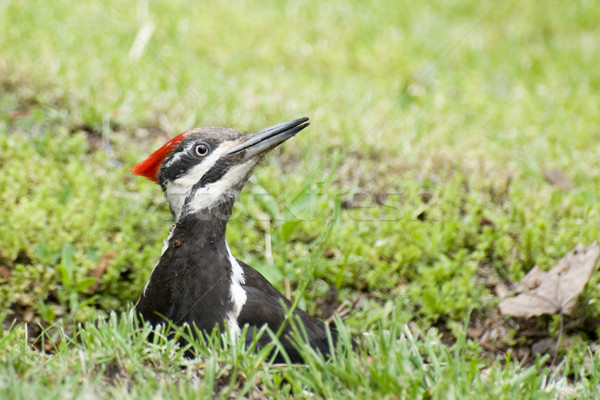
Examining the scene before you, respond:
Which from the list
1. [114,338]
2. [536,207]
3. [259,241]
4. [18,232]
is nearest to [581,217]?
[536,207]

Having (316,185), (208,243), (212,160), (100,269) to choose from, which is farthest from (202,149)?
(316,185)

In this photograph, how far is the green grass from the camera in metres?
2.42

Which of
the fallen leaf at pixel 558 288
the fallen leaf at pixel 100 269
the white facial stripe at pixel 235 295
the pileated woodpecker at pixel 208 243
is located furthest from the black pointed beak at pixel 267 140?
the fallen leaf at pixel 558 288

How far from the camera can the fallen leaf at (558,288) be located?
3.50 meters

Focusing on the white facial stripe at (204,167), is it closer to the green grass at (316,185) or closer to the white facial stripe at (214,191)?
the white facial stripe at (214,191)

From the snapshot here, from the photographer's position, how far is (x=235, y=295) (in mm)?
2932

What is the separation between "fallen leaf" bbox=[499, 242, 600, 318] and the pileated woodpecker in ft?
4.04

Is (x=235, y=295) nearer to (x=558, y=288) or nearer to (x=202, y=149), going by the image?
(x=202, y=149)

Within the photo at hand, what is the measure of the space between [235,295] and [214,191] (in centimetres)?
49

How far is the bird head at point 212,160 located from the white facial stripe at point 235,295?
0.31m


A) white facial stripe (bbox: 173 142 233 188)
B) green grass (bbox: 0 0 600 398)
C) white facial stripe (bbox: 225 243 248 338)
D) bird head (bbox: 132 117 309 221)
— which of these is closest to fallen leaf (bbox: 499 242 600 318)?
green grass (bbox: 0 0 600 398)

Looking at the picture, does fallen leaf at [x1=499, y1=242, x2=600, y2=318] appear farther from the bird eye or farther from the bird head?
the bird eye

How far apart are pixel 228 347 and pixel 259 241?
1.44 meters

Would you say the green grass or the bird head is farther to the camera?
the bird head
